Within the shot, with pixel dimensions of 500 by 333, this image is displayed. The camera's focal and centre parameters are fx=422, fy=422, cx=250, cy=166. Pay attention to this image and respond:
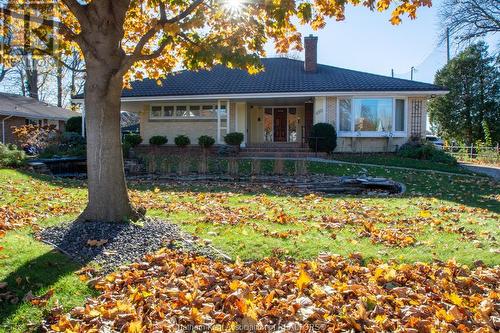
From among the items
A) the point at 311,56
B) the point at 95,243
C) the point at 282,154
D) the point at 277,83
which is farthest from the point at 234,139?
the point at 95,243

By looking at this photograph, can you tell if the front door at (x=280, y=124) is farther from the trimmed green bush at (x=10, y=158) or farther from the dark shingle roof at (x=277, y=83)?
the trimmed green bush at (x=10, y=158)

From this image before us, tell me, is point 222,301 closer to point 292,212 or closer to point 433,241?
point 433,241

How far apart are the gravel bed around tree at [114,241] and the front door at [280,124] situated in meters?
20.9

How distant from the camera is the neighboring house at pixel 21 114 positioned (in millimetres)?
31422

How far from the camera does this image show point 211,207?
7793 mm

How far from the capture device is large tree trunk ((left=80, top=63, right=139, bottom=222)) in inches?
221

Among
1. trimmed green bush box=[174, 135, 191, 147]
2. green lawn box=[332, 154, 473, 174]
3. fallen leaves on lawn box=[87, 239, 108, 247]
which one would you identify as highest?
trimmed green bush box=[174, 135, 191, 147]

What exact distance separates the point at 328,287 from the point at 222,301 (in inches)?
38.0

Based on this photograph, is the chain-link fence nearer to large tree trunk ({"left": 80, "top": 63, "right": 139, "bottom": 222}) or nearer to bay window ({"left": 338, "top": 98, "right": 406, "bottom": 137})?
bay window ({"left": 338, "top": 98, "right": 406, "bottom": 137})

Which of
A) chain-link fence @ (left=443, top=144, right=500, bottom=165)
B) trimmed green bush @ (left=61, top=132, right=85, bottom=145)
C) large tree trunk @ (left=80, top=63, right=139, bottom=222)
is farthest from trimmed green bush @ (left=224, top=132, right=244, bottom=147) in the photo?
large tree trunk @ (left=80, top=63, right=139, bottom=222)

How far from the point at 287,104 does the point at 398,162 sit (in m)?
9.85

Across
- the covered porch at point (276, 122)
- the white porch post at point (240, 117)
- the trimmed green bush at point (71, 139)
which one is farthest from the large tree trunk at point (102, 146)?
the covered porch at point (276, 122)

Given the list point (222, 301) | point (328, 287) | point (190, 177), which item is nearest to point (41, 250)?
point (222, 301)

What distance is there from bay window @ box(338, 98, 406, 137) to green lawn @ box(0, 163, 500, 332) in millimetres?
10733
